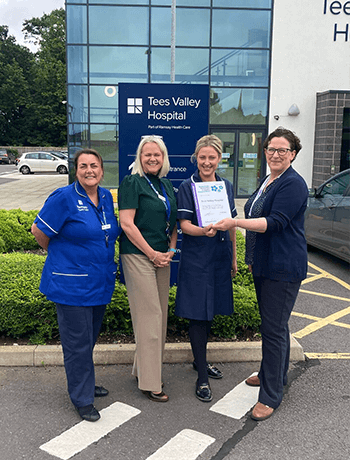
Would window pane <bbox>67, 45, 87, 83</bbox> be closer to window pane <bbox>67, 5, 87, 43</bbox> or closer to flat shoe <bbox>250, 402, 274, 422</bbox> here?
window pane <bbox>67, 5, 87, 43</bbox>

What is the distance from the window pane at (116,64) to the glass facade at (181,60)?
32 mm

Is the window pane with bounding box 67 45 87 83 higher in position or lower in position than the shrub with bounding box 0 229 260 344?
higher

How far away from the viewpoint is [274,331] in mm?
3287

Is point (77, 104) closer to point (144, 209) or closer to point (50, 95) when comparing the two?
point (144, 209)

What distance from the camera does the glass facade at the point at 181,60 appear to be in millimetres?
15430

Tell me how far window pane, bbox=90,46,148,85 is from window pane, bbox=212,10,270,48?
8.55 feet

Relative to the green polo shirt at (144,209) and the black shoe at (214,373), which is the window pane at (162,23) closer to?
the green polo shirt at (144,209)

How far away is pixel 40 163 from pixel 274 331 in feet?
103

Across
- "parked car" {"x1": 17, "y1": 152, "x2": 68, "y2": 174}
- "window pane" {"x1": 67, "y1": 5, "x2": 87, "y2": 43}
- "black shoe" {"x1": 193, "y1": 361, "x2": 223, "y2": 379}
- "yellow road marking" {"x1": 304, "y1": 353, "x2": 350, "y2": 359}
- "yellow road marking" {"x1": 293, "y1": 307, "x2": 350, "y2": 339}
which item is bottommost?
"yellow road marking" {"x1": 293, "y1": 307, "x2": 350, "y2": 339}

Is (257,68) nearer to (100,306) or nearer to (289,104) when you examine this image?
(289,104)

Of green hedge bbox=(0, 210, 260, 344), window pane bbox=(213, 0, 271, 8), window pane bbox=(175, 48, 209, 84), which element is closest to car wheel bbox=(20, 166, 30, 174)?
window pane bbox=(175, 48, 209, 84)

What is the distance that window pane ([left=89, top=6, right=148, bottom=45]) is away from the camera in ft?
50.5

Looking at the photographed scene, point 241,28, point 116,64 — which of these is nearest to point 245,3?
point 241,28

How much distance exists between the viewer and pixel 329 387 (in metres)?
3.73
